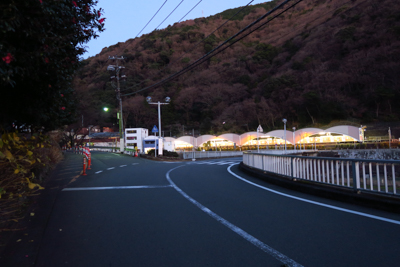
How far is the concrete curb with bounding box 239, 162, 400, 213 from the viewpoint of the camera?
5445mm

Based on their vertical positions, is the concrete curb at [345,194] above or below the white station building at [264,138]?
below

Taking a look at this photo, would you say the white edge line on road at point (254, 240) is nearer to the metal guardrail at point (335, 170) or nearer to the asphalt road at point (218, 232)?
the asphalt road at point (218, 232)

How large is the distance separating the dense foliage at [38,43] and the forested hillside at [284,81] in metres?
33.6

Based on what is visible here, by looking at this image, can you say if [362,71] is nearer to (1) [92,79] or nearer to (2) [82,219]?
(2) [82,219]

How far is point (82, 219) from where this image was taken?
17.7 ft

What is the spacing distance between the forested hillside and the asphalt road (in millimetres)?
34079

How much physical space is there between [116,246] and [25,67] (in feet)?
9.44

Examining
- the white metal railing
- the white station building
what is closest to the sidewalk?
the white station building

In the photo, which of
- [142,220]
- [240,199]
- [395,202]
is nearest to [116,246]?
[142,220]

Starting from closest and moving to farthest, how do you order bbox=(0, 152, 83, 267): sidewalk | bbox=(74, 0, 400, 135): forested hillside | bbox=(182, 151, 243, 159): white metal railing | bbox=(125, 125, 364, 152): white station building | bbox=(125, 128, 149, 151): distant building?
bbox=(0, 152, 83, 267): sidewalk < bbox=(182, 151, 243, 159): white metal railing < bbox=(125, 125, 364, 152): white station building < bbox=(125, 128, 149, 151): distant building < bbox=(74, 0, 400, 135): forested hillside

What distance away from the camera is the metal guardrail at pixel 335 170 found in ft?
19.6

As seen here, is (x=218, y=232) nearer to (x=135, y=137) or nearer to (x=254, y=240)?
(x=254, y=240)

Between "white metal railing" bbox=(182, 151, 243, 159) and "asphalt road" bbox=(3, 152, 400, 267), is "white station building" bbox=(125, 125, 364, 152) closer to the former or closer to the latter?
"white metal railing" bbox=(182, 151, 243, 159)

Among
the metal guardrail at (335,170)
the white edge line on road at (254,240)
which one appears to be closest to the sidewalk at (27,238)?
the white edge line on road at (254,240)
